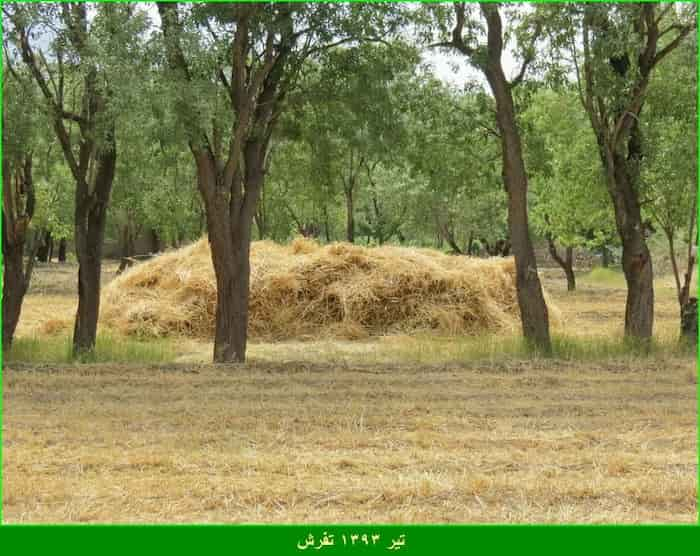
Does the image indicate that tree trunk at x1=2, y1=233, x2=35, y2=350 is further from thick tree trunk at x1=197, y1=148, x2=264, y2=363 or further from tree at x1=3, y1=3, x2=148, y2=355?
thick tree trunk at x1=197, y1=148, x2=264, y2=363

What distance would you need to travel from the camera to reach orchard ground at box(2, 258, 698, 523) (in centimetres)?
545

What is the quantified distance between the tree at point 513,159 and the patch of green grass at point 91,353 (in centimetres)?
522

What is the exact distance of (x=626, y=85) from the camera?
1258 centimetres

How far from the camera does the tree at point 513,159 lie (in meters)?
12.6

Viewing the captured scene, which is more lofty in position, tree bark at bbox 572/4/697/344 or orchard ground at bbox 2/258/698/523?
tree bark at bbox 572/4/697/344

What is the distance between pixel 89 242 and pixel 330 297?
5.39 metres

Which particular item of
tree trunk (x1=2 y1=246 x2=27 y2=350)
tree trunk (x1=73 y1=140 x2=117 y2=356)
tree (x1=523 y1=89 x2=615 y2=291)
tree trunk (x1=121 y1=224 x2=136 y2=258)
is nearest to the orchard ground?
tree trunk (x1=73 y1=140 x2=117 y2=356)

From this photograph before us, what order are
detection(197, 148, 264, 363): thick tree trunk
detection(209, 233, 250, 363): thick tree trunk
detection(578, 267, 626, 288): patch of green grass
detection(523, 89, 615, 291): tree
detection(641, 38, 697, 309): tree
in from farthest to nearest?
detection(578, 267, 626, 288): patch of green grass, detection(523, 89, 615, 291): tree, detection(641, 38, 697, 309): tree, detection(209, 233, 250, 363): thick tree trunk, detection(197, 148, 264, 363): thick tree trunk

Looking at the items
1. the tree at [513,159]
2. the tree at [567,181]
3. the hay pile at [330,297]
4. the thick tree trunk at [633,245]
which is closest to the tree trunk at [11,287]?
the hay pile at [330,297]

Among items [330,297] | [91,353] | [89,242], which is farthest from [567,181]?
[91,353]

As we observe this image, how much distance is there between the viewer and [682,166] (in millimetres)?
12367

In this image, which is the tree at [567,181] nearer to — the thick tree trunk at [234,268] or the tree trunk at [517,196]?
the tree trunk at [517,196]

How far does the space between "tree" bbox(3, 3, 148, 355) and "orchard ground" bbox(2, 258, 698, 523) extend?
114 cm

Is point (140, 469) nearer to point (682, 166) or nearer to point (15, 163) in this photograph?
point (15, 163)
